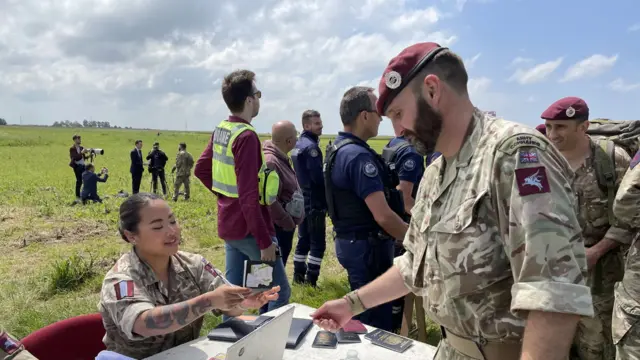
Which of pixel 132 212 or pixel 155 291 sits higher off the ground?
pixel 132 212

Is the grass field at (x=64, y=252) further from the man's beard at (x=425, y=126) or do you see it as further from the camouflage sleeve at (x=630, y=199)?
the man's beard at (x=425, y=126)

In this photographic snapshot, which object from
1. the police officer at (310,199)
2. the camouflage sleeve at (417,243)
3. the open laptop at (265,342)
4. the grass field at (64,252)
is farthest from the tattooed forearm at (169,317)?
the police officer at (310,199)

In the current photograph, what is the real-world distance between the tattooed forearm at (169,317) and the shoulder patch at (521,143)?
1.52 m

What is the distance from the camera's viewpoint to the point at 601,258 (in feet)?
10.2

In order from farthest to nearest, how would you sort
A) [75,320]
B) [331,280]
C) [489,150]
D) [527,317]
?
[331,280]
[75,320]
[489,150]
[527,317]

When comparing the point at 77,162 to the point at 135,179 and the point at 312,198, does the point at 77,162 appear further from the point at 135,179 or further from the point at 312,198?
the point at 312,198

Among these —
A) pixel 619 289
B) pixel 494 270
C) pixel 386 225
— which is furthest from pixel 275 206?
pixel 494 270

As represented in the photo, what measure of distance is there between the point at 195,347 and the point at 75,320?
0.66 metres

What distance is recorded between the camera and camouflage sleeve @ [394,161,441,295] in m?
1.59

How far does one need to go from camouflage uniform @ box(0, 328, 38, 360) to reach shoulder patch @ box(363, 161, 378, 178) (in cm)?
202

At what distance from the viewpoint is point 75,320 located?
7.69ft

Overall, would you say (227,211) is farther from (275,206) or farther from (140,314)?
(140,314)

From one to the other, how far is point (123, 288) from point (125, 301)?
66 millimetres

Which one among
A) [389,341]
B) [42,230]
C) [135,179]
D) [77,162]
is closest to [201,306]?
[389,341]
